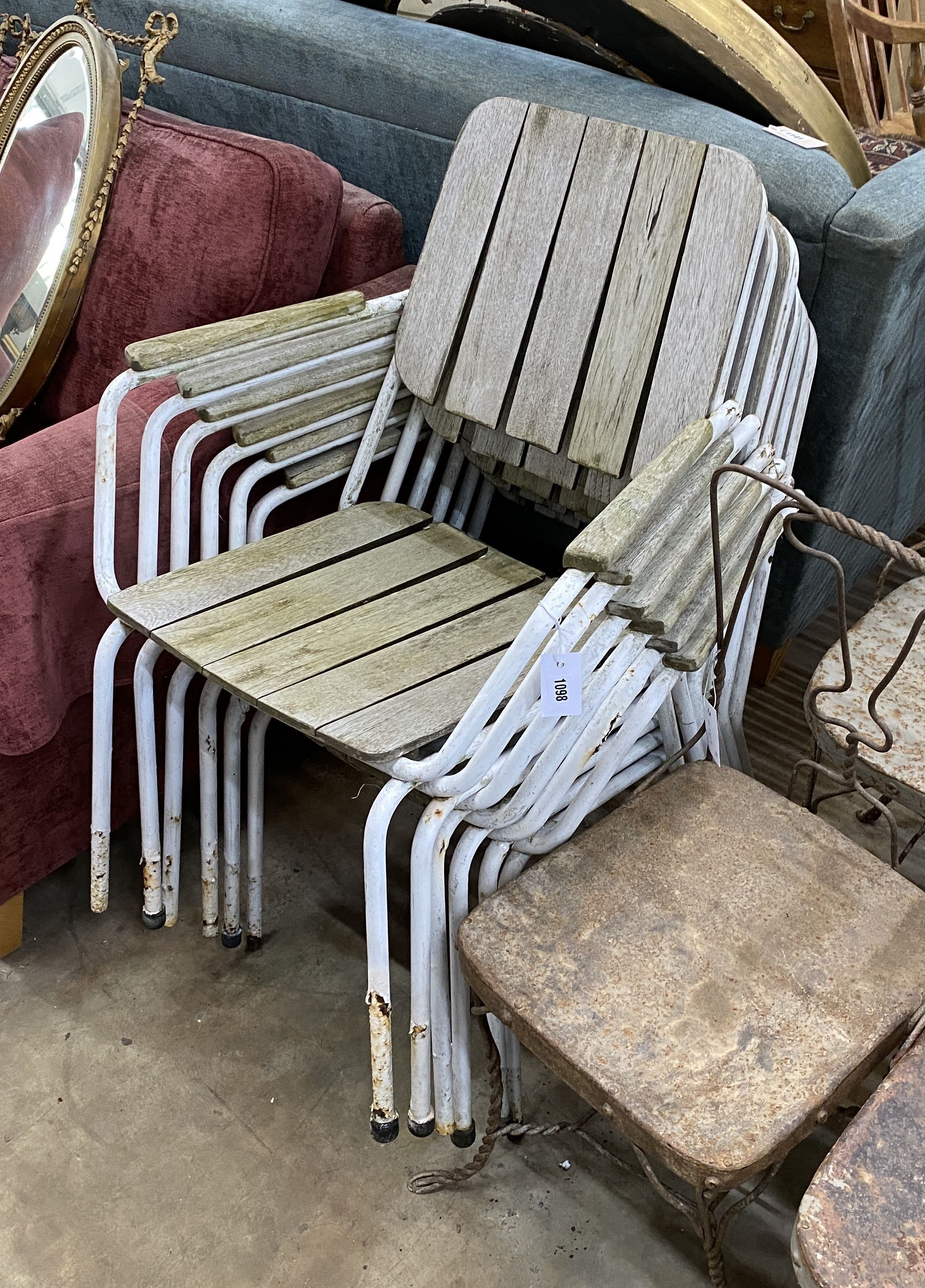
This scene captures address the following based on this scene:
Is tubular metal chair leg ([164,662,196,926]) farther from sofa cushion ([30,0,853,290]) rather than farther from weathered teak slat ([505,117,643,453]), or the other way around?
sofa cushion ([30,0,853,290])

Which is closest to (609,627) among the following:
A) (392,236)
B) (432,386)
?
(432,386)

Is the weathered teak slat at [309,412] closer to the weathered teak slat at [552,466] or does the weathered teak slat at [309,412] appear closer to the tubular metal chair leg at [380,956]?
the weathered teak slat at [552,466]

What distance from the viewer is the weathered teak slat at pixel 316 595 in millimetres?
1319

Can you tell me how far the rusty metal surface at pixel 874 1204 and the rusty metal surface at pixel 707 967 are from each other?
75 mm

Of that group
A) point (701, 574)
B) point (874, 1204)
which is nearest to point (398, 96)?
point (701, 574)

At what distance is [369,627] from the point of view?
137 cm

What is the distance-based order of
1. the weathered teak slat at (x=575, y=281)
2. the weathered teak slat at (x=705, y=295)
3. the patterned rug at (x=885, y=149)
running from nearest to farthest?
the weathered teak slat at (x=705, y=295)
the weathered teak slat at (x=575, y=281)
the patterned rug at (x=885, y=149)

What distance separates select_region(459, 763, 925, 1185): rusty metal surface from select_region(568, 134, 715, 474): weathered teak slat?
463mm

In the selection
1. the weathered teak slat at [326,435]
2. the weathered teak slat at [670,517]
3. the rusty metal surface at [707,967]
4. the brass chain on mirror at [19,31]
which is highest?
the brass chain on mirror at [19,31]

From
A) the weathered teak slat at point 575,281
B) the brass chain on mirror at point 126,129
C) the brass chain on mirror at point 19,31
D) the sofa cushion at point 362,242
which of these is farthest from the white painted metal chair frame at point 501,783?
the brass chain on mirror at point 19,31

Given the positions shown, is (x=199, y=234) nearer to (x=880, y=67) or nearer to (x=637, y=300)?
(x=637, y=300)

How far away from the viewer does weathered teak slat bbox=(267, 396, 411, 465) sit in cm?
152

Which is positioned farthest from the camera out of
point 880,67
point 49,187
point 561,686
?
point 880,67

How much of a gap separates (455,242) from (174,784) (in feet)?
2.69
